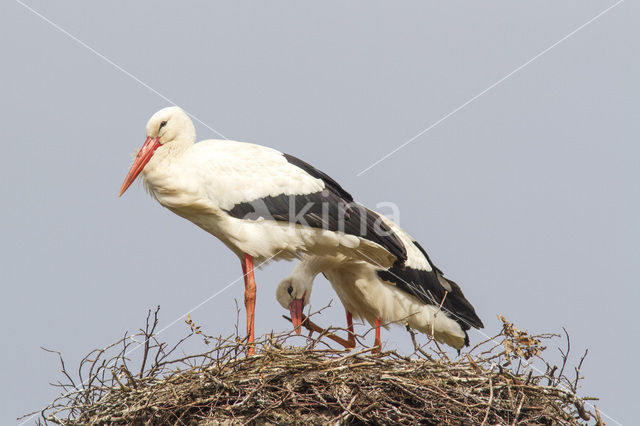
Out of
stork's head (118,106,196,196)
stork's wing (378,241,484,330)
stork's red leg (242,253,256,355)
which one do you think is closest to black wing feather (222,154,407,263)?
stork's red leg (242,253,256,355)

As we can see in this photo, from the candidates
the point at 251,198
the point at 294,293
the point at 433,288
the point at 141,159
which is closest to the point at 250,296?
the point at 251,198

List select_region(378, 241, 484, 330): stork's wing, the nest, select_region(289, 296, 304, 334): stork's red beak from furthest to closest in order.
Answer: select_region(378, 241, 484, 330): stork's wing → select_region(289, 296, 304, 334): stork's red beak → the nest

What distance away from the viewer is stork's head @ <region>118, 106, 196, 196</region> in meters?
6.76

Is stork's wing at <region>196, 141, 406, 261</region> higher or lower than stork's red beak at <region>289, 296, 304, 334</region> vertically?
higher

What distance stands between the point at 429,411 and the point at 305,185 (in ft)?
6.59

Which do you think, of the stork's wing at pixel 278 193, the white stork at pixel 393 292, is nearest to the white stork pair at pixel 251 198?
the stork's wing at pixel 278 193

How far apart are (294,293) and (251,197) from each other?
4.77 feet

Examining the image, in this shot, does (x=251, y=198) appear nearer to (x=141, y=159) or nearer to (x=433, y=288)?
(x=141, y=159)

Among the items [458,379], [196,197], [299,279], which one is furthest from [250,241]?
[458,379]

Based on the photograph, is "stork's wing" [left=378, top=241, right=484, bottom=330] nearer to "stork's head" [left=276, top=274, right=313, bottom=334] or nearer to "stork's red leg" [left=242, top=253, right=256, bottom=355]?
"stork's head" [left=276, top=274, right=313, bottom=334]

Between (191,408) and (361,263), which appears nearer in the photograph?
Result: (191,408)

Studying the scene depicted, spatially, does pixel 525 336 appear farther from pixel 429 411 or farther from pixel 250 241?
pixel 250 241

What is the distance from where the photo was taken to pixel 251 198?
21.4 feet

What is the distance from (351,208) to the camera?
267 inches
